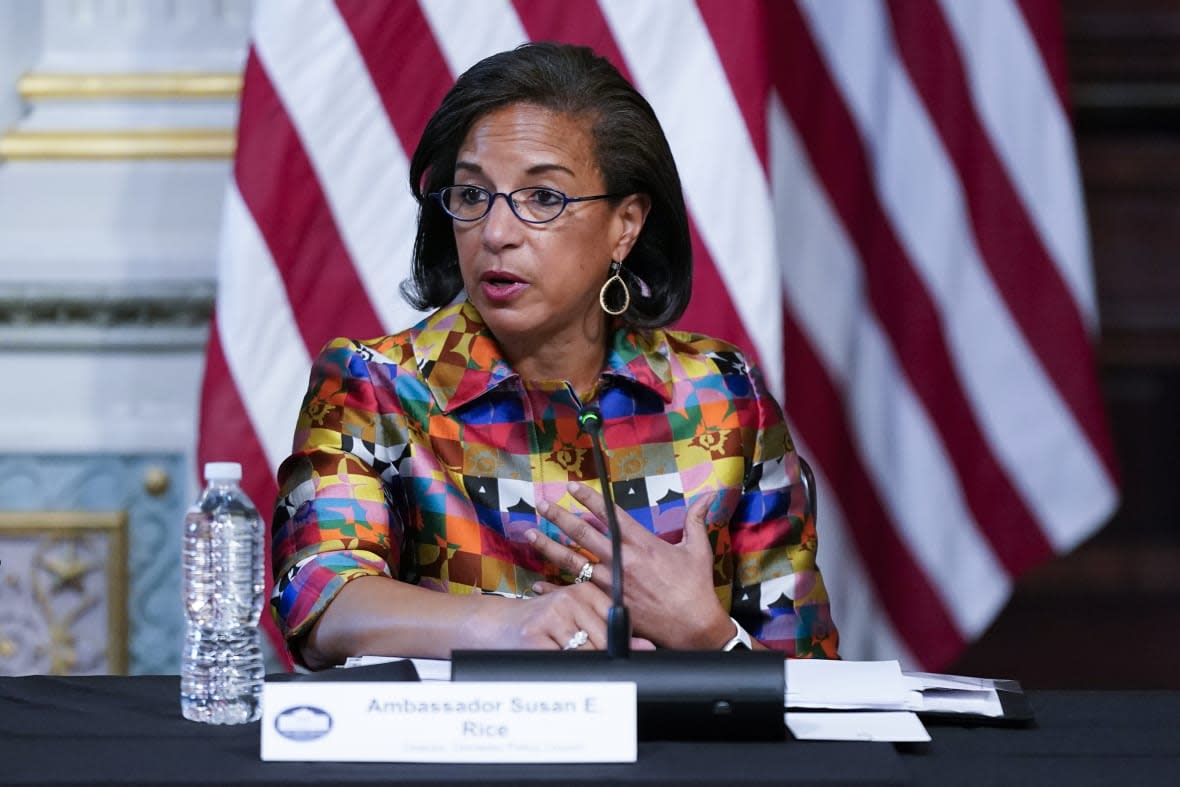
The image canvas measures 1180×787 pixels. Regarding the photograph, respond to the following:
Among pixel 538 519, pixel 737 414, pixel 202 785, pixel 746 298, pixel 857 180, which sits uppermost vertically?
pixel 857 180

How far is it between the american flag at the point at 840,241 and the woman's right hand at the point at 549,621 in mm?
1007

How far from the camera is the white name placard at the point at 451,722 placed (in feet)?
3.31

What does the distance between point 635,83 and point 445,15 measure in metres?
0.32

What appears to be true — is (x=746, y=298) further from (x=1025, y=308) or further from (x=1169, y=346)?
(x=1169, y=346)

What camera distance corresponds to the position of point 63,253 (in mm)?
2662

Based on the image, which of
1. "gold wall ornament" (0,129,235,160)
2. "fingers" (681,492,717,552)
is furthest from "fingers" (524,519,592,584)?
"gold wall ornament" (0,129,235,160)

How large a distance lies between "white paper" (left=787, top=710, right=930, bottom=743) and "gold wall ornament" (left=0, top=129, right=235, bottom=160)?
5.96 ft

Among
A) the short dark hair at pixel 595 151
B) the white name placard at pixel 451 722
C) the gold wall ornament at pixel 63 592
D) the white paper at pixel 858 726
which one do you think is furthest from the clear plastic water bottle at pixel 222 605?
the gold wall ornament at pixel 63 592

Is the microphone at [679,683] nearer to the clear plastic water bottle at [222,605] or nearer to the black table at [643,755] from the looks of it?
the black table at [643,755]

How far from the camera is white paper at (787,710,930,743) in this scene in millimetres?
1122

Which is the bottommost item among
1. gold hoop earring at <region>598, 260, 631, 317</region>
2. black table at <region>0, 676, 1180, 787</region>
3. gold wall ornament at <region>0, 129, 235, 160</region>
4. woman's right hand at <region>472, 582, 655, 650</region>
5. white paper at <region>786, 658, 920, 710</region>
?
black table at <region>0, 676, 1180, 787</region>

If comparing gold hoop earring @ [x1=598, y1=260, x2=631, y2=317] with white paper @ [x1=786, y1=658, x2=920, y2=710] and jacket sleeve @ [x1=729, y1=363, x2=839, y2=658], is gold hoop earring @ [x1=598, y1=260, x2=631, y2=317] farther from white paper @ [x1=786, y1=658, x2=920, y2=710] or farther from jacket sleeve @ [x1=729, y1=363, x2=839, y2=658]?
white paper @ [x1=786, y1=658, x2=920, y2=710]

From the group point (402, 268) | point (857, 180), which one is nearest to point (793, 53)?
point (857, 180)

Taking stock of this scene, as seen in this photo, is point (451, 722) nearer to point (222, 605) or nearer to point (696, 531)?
point (222, 605)
